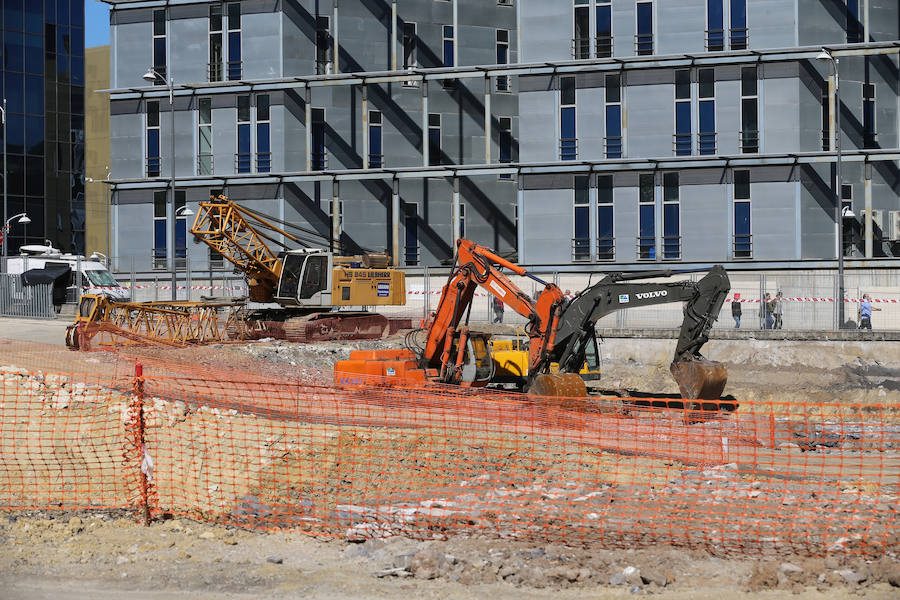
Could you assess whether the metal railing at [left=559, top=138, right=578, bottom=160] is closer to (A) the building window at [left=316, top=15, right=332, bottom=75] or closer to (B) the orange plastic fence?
(A) the building window at [left=316, top=15, right=332, bottom=75]

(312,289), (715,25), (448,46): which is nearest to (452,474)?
(312,289)

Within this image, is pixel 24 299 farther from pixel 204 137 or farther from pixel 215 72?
pixel 215 72

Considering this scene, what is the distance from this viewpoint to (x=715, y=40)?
43.1 m

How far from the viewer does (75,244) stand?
275 feet

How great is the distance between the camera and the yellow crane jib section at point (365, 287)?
103 feet

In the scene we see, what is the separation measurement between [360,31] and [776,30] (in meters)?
19.1

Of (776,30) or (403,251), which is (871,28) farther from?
(403,251)

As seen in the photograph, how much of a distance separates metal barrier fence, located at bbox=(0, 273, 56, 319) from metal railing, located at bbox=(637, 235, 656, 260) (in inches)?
895

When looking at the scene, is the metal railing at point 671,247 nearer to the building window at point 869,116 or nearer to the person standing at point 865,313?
the building window at point 869,116

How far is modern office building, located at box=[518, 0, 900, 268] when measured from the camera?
42188 millimetres

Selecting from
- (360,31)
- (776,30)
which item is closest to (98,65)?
(360,31)

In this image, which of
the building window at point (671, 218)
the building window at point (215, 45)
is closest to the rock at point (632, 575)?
the building window at point (671, 218)

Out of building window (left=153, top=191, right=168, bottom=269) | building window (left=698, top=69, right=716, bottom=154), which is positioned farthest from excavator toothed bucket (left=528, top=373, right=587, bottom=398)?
building window (left=153, top=191, right=168, bottom=269)

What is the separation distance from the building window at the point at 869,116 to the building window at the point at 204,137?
28491mm
